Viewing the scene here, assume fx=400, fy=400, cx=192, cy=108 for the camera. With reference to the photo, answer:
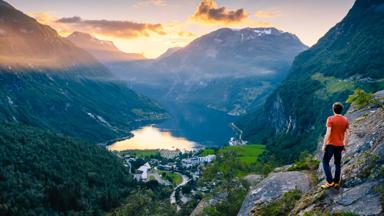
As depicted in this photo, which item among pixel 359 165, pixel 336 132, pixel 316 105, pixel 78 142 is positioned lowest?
pixel 78 142

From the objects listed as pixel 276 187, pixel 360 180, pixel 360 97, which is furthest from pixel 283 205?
pixel 360 97

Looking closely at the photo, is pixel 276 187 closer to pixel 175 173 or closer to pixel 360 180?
pixel 360 180

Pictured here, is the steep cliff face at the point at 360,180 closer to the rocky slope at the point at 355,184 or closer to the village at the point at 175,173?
the rocky slope at the point at 355,184

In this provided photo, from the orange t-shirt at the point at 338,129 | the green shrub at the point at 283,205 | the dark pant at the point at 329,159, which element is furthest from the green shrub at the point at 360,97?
the green shrub at the point at 283,205

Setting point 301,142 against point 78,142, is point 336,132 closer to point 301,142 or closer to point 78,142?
point 301,142

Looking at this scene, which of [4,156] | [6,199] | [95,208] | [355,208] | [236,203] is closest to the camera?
[355,208]

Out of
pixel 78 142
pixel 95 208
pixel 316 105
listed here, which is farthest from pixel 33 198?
pixel 316 105
